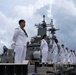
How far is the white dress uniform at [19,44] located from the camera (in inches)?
379

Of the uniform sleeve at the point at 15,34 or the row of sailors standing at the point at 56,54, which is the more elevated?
the row of sailors standing at the point at 56,54

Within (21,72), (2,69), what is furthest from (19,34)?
(2,69)

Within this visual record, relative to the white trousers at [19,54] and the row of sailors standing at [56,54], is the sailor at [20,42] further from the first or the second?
the row of sailors standing at [56,54]

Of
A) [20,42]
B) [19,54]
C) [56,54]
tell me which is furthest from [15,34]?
[56,54]

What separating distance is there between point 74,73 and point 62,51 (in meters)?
2.12

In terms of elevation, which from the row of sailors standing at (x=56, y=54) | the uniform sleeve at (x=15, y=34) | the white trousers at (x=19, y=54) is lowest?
the white trousers at (x=19, y=54)

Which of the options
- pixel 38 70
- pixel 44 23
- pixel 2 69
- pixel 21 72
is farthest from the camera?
pixel 44 23

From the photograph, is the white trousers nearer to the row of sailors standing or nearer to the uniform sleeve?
the uniform sleeve

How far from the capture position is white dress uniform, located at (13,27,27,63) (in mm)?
9625

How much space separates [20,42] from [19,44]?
0.07m

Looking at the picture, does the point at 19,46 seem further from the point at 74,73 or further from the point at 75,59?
the point at 75,59

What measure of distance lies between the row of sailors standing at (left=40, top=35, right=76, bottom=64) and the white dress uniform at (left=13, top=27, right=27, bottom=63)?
5.52 m

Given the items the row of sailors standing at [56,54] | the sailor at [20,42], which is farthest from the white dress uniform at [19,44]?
the row of sailors standing at [56,54]

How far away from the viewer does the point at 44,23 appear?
48.9 m
